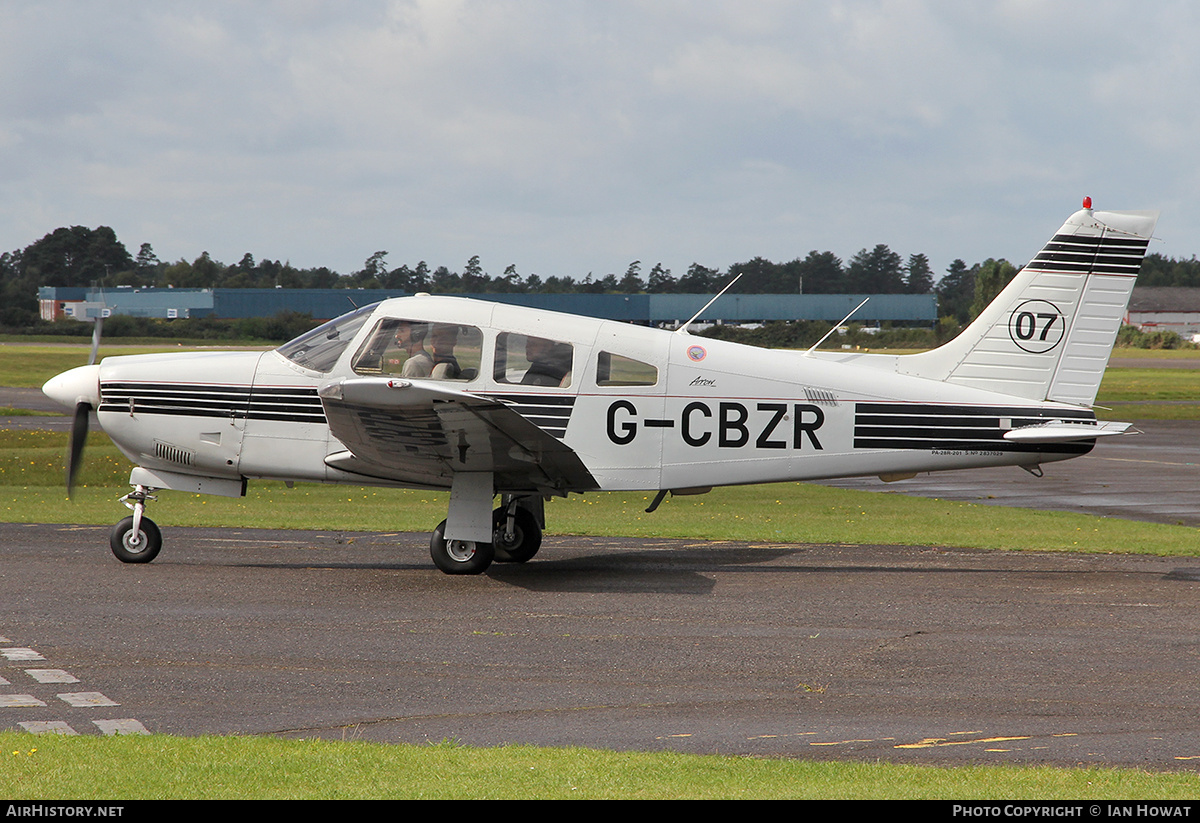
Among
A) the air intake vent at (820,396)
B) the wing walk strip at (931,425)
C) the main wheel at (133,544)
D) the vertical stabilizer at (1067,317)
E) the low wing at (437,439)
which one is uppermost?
the vertical stabilizer at (1067,317)

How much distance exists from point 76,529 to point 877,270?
396ft

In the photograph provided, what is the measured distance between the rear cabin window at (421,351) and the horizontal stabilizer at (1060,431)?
5322 millimetres

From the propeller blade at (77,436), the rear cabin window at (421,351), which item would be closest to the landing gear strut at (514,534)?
the rear cabin window at (421,351)

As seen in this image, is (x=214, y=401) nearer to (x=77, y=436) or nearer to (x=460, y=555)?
(x=77, y=436)

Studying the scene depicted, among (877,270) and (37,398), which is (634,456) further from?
(877,270)

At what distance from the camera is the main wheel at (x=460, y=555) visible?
11289 mm

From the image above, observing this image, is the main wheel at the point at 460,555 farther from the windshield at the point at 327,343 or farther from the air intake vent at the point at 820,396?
the air intake vent at the point at 820,396

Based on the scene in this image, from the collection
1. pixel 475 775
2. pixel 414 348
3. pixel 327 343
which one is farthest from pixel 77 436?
pixel 475 775

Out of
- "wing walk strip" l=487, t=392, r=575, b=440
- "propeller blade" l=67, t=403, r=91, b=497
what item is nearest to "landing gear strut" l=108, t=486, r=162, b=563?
"propeller blade" l=67, t=403, r=91, b=497

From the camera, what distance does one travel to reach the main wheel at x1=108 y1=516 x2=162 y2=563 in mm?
11750

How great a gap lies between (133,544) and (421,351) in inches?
144

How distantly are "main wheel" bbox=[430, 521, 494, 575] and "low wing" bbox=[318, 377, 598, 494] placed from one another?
1.94 feet

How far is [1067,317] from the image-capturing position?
11.7m

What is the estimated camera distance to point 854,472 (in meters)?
11.6
